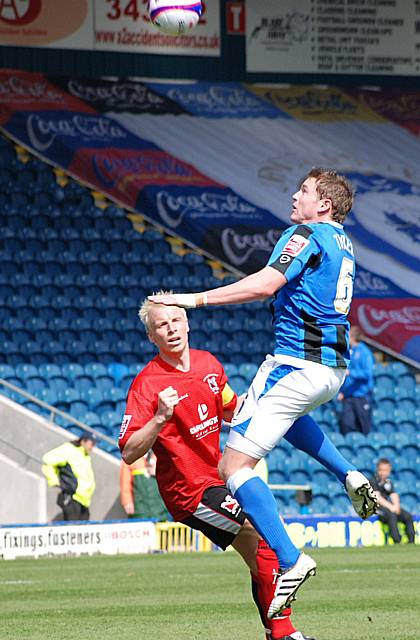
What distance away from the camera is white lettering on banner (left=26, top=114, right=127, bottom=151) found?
70.6 ft

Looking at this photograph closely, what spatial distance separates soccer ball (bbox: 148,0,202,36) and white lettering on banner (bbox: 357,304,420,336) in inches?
335

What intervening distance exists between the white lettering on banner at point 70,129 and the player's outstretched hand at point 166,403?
52.5ft

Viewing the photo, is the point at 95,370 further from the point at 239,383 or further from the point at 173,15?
the point at 173,15

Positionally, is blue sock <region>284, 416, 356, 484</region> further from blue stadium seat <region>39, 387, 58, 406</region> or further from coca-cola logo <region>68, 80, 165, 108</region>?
coca-cola logo <region>68, 80, 165, 108</region>

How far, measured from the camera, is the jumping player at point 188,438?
6.34m

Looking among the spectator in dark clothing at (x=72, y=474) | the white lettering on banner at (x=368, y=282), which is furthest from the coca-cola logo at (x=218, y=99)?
the spectator in dark clothing at (x=72, y=474)

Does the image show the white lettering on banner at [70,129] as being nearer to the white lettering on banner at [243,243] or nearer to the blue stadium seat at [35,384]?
the white lettering on banner at [243,243]

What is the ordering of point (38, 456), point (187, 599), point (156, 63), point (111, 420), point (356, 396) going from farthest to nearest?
point (156, 63) < point (356, 396) < point (111, 420) < point (38, 456) < point (187, 599)

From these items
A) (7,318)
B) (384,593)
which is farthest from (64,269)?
(384,593)

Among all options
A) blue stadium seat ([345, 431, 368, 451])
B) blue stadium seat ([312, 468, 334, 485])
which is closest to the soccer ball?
blue stadium seat ([345, 431, 368, 451])

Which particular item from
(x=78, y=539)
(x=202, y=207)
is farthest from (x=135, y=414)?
(x=202, y=207)

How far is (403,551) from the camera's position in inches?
578

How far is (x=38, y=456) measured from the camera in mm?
17453

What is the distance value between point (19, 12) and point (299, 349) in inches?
609
